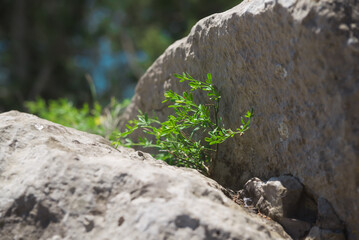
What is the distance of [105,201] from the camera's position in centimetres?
166

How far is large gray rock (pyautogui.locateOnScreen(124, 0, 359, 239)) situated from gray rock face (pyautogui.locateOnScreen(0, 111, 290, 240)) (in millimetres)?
316

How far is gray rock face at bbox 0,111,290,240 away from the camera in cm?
150

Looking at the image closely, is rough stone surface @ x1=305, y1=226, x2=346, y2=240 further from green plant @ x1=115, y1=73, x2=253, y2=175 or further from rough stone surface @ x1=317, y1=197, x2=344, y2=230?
green plant @ x1=115, y1=73, x2=253, y2=175

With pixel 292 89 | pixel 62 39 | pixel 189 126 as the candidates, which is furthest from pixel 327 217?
pixel 62 39

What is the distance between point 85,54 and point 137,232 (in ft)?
47.2

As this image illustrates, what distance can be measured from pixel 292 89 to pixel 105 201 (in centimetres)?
90

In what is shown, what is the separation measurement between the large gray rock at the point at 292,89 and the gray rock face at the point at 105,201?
1.04ft

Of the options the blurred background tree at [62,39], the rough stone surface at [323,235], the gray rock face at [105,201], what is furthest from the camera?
the blurred background tree at [62,39]

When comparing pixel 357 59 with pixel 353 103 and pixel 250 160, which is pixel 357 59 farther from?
pixel 250 160

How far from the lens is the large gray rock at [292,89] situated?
1535 mm

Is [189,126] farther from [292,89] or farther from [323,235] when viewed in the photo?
[323,235]

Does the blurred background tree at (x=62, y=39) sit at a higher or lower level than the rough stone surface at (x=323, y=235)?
lower

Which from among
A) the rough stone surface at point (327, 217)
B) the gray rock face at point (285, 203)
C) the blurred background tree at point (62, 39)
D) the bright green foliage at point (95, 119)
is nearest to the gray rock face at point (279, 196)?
the gray rock face at point (285, 203)

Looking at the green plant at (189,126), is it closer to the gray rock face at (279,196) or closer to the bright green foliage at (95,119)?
the gray rock face at (279,196)
